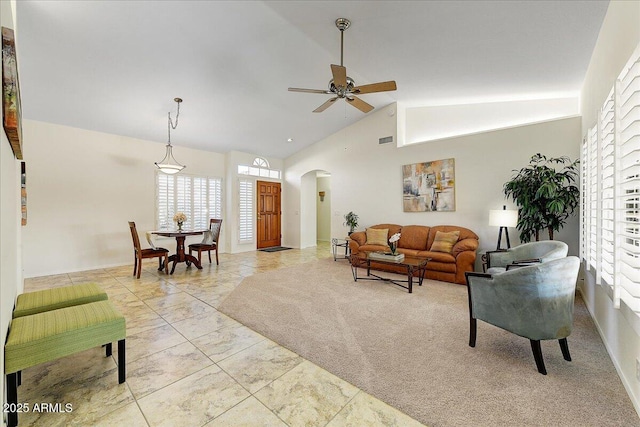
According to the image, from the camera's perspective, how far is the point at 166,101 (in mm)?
4738

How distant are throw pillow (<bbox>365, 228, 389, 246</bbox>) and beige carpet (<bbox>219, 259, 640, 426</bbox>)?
1981 millimetres

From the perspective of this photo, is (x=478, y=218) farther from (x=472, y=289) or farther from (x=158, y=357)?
(x=158, y=357)

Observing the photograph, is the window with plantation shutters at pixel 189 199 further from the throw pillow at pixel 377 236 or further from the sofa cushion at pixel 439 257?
the sofa cushion at pixel 439 257

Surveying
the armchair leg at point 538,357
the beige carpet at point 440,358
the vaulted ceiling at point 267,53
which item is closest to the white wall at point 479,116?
the vaulted ceiling at point 267,53

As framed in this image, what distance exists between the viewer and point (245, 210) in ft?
25.6

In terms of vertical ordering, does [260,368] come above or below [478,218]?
below

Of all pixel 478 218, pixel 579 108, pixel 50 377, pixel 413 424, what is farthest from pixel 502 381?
pixel 579 108

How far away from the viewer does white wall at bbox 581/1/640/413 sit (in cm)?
175

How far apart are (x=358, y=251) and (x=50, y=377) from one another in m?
4.74

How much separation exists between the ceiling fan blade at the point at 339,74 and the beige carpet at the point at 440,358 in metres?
2.75

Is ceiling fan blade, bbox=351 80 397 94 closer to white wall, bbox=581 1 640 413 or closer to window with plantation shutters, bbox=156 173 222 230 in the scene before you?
white wall, bbox=581 1 640 413

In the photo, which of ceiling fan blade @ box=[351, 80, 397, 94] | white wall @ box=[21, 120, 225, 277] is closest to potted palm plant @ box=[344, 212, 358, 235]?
ceiling fan blade @ box=[351, 80, 397, 94]

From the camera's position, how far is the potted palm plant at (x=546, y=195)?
3.71 meters

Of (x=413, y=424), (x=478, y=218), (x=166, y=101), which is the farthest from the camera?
(x=478, y=218)
